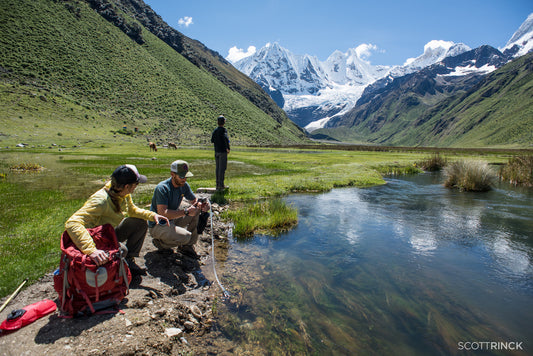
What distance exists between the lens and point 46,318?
4.83m

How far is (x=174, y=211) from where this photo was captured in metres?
7.46

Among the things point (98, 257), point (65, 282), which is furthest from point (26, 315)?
point (98, 257)

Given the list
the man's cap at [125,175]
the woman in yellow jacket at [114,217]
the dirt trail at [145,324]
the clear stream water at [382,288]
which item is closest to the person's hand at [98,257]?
the woman in yellow jacket at [114,217]

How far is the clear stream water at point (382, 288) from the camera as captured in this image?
19.0ft

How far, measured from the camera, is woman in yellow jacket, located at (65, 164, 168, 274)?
190 inches

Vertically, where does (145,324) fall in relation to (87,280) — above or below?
below

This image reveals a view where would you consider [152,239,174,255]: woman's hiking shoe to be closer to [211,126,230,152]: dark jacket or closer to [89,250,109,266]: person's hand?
[89,250,109,266]: person's hand

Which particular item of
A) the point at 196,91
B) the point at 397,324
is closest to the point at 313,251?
the point at 397,324

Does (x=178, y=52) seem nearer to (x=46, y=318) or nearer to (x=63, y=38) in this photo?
(x=63, y=38)

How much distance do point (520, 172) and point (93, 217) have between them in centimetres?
3688

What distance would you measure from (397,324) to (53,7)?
14306cm

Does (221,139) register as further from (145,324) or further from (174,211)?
(145,324)

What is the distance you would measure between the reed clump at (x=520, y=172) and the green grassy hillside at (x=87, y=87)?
68812 mm

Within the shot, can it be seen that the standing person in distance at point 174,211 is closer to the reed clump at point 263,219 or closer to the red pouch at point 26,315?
the red pouch at point 26,315
